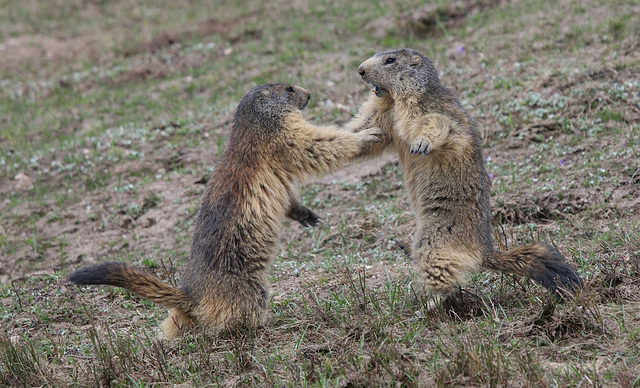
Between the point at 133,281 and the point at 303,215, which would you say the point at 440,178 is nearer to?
the point at 303,215

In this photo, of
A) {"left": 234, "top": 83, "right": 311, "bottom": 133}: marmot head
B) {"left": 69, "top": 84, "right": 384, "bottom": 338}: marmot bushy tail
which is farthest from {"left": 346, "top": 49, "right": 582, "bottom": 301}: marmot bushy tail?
{"left": 234, "top": 83, "right": 311, "bottom": 133}: marmot head

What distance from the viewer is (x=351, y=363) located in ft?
15.8

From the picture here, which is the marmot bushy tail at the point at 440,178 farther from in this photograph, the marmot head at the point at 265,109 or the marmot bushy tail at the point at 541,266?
the marmot head at the point at 265,109

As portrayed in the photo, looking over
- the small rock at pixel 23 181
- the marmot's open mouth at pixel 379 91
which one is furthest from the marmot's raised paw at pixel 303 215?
the small rock at pixel 23 181

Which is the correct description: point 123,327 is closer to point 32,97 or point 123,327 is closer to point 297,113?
point 297,113

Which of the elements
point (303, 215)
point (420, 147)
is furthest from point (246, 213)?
point (420, 147)

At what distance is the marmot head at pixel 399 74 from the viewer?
643 centimetres

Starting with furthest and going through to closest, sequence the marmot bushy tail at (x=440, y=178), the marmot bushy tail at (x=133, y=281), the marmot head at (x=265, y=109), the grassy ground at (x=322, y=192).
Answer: the marmot head at (x=265, y=109) < the marmot bushy tail at (x=440, y=178) < the marmot bushy tail at (x=133, y=281) < the grassy ground at (x=322, y=192)

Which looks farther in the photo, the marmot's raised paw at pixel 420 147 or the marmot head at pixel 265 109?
the marmot head at pixel 265 109

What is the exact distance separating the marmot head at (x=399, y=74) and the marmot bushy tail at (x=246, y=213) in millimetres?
511

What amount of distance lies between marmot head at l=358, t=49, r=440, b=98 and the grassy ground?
1.91m

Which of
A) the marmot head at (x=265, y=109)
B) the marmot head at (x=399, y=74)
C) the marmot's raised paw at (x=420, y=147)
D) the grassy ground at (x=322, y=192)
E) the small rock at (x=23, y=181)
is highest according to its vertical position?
the marmot head at (x=399, y=74)

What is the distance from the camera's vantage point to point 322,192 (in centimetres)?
965

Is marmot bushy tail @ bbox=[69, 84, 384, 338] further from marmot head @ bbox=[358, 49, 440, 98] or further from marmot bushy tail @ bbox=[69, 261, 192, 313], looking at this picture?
marmot head @ bbox=[358, 49, 440, 98]
